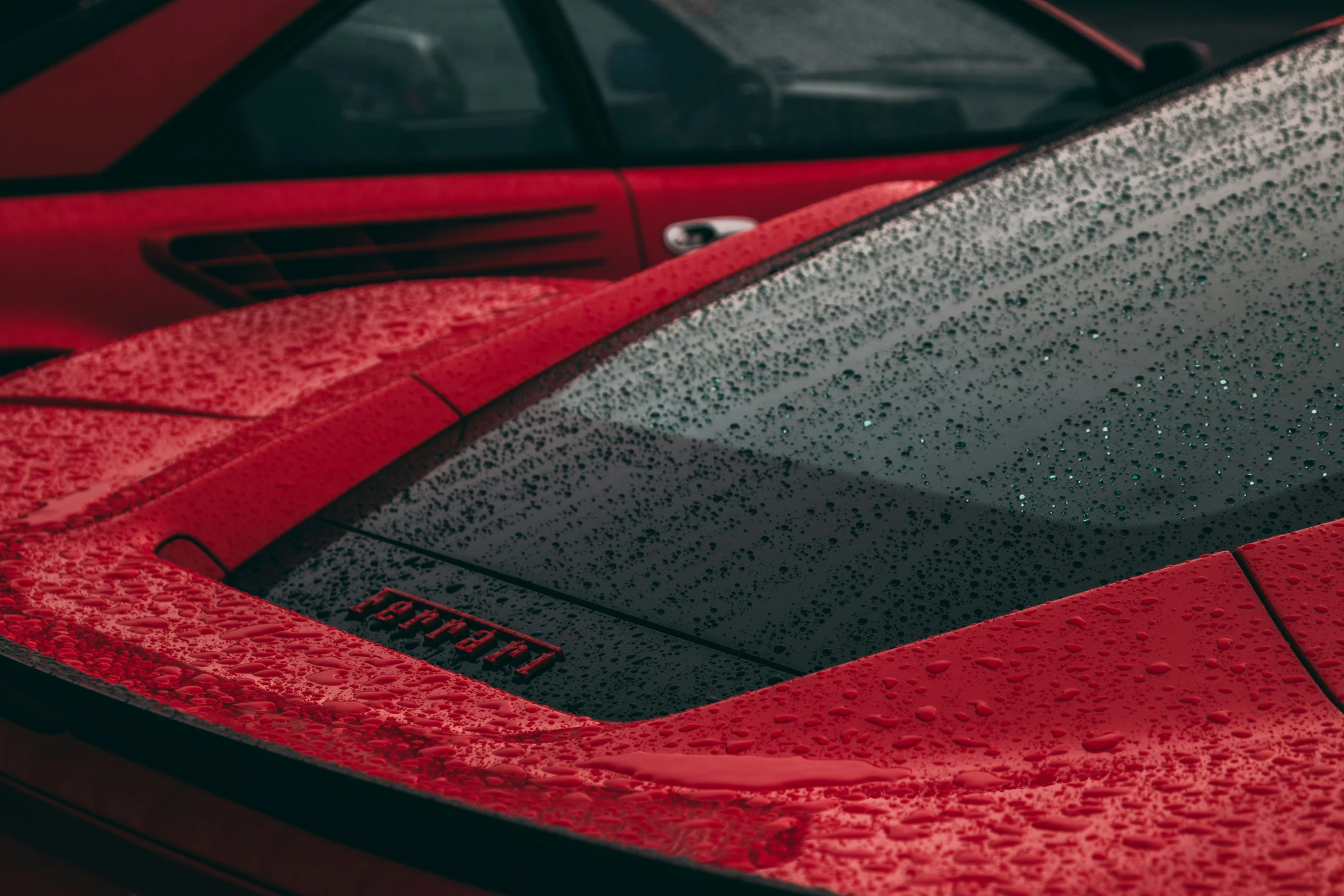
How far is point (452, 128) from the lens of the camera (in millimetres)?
3428

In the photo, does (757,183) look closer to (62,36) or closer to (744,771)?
(62,36)

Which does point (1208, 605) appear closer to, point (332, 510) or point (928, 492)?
point (928, 492)

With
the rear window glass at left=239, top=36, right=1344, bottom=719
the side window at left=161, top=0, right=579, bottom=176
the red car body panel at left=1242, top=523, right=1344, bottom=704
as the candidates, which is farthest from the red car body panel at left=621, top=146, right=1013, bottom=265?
the red car body panel at left=1242, top=523, right=1344, bottom=704

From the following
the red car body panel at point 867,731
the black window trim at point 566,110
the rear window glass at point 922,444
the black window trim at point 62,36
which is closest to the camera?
the red car body panel at point 867,731

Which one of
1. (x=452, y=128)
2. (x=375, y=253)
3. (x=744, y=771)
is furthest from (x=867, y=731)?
(x=452, y=128)

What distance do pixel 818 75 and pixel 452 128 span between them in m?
1.57

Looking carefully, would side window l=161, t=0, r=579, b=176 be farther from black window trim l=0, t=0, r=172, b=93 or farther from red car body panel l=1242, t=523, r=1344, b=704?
red car body panel l=1242, t=523, r=1344, b=704

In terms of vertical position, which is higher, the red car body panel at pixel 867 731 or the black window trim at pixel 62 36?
the black window trim at pixel 62 36

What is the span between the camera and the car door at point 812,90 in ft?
11.6

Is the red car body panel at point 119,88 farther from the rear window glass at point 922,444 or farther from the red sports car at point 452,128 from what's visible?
the rear window glass at point 922,444

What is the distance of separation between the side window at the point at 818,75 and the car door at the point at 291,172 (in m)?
0.31

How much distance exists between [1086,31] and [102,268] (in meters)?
3.32

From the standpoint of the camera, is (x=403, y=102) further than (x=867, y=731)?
Yes

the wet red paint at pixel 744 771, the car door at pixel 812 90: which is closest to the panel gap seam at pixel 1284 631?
the wet red paint at pixel 744 771
